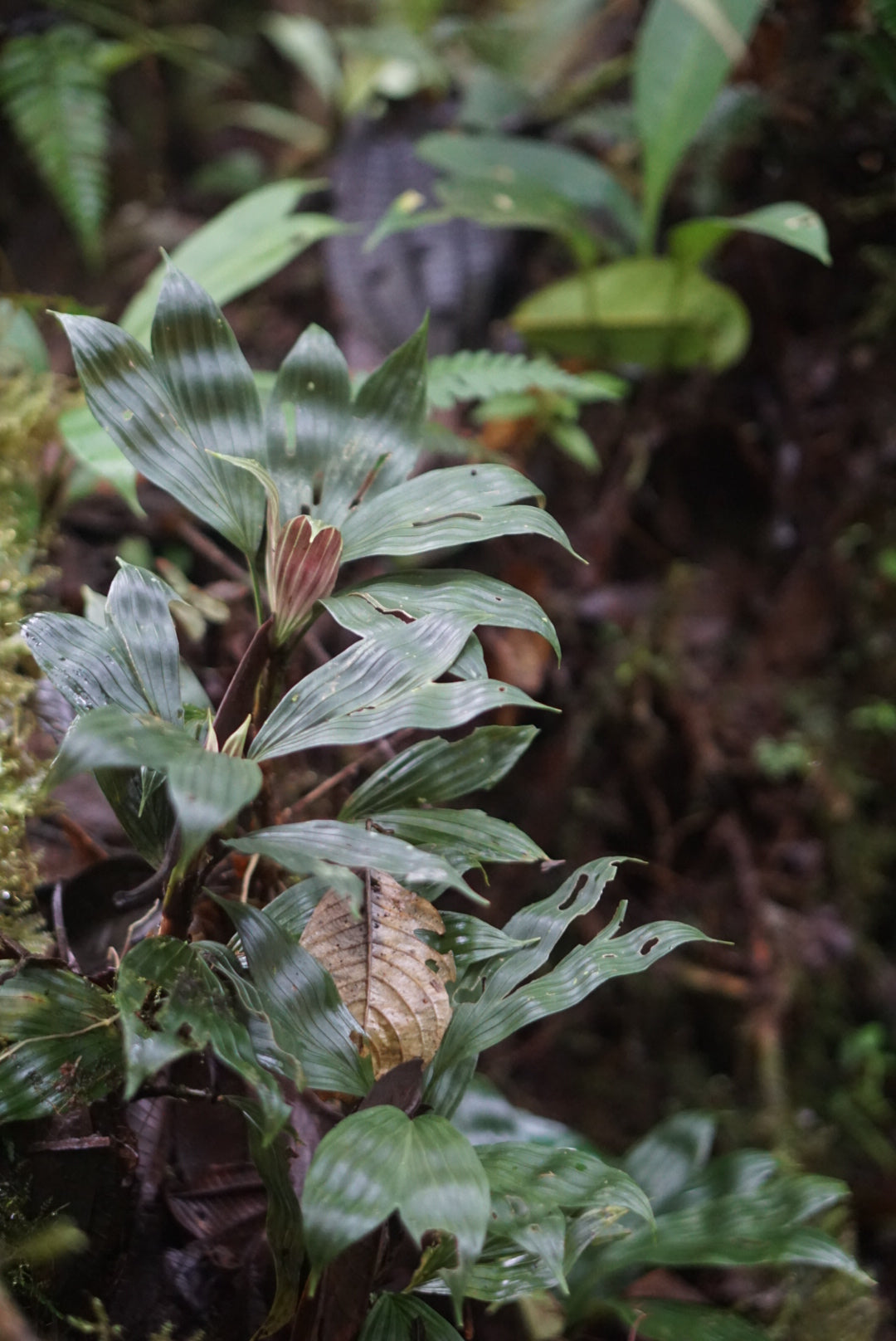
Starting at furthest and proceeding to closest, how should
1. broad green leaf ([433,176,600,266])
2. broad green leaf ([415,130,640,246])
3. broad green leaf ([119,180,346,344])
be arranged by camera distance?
broad green leaf ([415,130,640,246])
broad green leaf ([433,176,600,266])
broad green leaf ([119,180,346,344])

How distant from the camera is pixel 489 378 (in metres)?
1.53

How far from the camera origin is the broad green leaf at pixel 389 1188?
632mm

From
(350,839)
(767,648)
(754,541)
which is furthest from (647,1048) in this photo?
(350,839)

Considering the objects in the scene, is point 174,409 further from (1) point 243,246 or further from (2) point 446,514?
(1) point 243,246

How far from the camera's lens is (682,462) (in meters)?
2.22

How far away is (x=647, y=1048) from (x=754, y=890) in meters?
0.41

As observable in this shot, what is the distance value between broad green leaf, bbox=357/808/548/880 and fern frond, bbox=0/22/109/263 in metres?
1.82

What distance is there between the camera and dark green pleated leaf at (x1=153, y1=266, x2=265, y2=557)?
92cm

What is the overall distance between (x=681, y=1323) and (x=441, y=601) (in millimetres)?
971

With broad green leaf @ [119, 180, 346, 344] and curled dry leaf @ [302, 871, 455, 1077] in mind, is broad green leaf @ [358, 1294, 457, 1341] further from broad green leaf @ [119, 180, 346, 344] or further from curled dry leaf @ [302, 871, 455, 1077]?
broad green leaf @ [119, 180, 346, 344]

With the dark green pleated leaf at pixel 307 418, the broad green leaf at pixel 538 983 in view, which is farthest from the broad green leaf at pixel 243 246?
the broad green leaf at pixel 538 983

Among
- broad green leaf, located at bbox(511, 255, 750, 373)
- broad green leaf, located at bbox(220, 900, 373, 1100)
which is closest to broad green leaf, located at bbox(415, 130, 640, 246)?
broad green leaf, located at bbox(511, 255, 750, 373)

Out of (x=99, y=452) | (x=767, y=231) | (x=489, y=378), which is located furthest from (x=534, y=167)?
(x=99, y=452)

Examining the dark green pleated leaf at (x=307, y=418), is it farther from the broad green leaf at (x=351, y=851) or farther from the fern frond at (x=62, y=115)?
the fern frond at (x=62, y=115)
